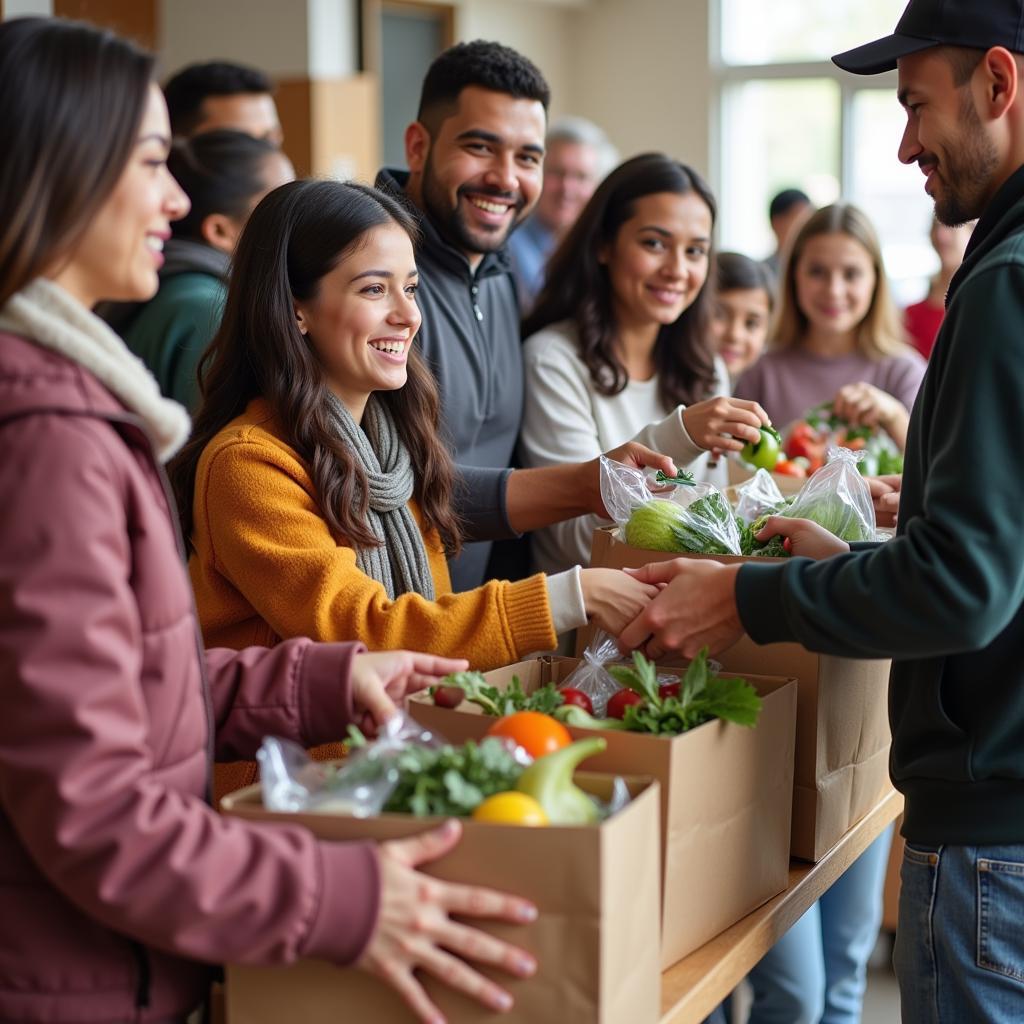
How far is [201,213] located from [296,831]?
7.69 ft

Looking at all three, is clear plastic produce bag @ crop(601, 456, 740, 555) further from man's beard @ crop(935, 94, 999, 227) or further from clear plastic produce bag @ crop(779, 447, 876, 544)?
man's beard @ crop(935, 94, 999, 227)

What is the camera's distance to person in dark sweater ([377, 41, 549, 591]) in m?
2.63

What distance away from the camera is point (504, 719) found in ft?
4.25

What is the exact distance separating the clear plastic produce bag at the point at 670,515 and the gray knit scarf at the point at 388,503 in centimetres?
30

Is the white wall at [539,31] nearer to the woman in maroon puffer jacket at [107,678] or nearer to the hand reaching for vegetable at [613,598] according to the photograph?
the hand reaching for vegetable at [613,598]

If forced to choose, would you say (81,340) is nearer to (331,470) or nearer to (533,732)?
(533,732)

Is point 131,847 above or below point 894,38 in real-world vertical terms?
below

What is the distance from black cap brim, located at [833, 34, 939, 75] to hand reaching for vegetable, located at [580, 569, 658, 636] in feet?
2.30

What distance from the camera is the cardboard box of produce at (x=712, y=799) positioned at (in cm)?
127

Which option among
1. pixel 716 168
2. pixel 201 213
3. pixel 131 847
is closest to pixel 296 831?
pixel 131 847

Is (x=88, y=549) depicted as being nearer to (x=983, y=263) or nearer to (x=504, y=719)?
(x=504, y=719)

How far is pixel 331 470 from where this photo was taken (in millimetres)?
1791

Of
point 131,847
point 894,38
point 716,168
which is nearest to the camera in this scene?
point 131,847

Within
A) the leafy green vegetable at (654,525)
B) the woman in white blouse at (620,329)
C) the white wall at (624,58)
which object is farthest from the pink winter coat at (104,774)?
the white wall at (624,58)
